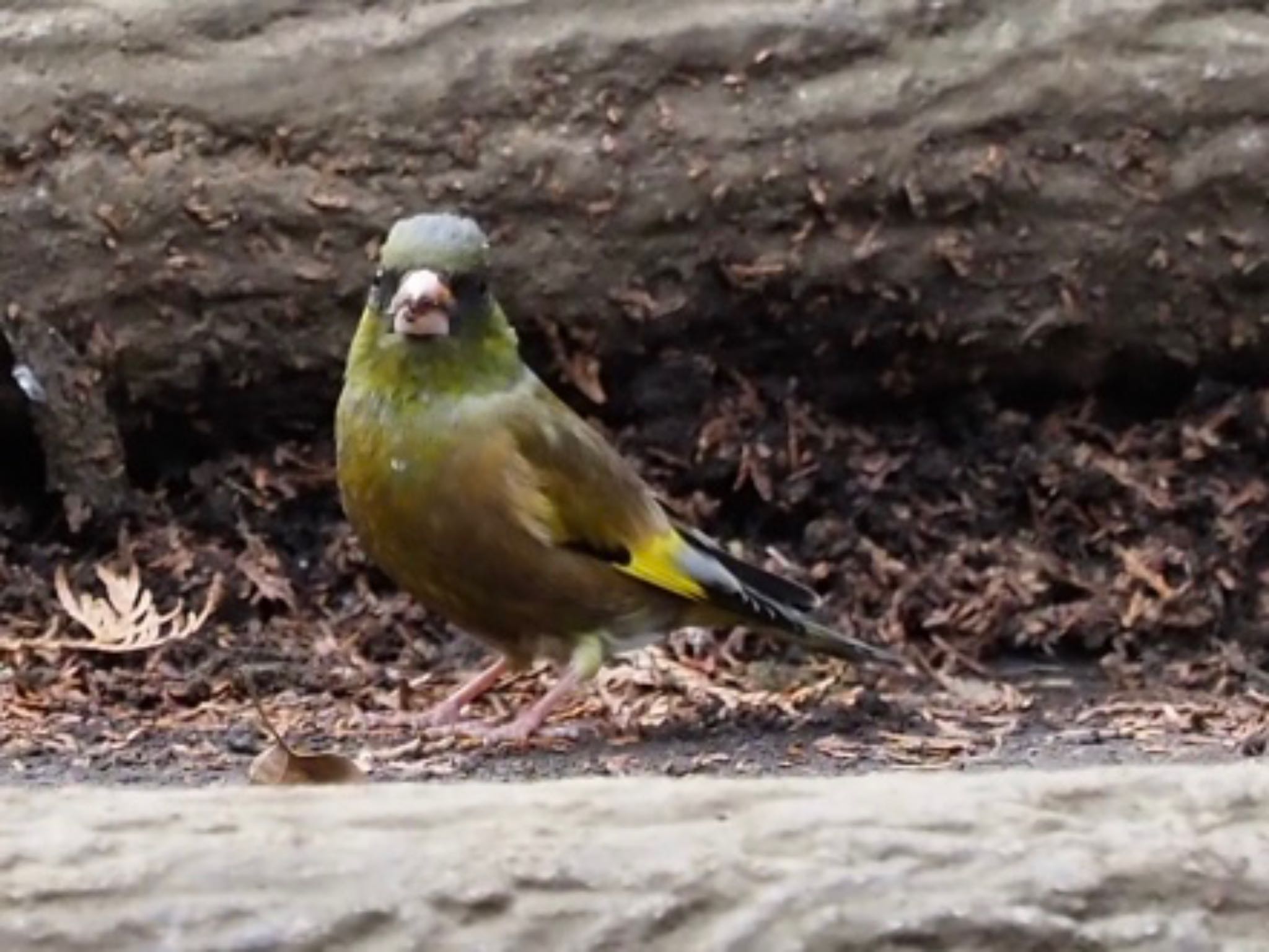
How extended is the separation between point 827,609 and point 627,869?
2251 millimetres

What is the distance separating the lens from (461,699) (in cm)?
448

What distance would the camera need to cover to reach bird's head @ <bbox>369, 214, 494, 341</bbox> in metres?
4.33

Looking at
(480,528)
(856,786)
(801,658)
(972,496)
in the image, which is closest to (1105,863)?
(856,786)

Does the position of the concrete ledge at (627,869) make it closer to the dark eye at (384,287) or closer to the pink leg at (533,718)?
the pink leg at (533,718)

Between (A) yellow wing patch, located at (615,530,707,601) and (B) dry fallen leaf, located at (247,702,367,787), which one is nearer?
(B) dry fallen leaf, located at (247,702,367,787)

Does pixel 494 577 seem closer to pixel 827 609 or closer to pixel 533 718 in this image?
pixel 533 718

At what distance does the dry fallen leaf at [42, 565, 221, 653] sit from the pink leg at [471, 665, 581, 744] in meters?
0.72

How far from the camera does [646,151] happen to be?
529cm

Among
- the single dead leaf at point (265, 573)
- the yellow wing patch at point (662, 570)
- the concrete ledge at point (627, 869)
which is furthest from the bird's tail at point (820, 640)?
the concrete ledge at point (627, 869)

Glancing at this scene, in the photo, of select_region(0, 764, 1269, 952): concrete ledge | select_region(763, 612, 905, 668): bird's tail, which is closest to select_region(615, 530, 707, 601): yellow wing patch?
select_region(763, 612, 905, 668): bird's tail

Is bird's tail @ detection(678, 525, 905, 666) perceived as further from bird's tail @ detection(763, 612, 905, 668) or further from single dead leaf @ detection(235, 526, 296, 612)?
single dead leaf @ detection(235, 526, 296, 612)

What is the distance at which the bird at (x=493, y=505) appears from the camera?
4.40 m

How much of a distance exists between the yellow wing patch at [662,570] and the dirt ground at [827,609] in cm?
18

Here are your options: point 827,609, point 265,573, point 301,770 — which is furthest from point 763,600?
point 301,770
